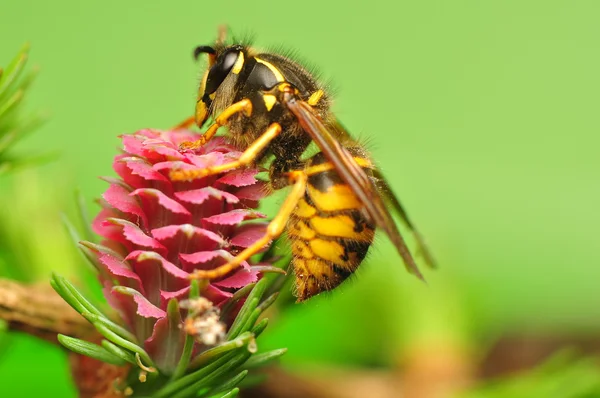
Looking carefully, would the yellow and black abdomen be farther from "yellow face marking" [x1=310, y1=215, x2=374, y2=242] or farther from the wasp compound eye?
the wasp compound eye

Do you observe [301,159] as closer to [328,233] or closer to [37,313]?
[328,233]

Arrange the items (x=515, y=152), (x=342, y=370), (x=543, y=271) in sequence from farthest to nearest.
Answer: (x=515, y=152), (x=543, y=271), (x=342, y=370)

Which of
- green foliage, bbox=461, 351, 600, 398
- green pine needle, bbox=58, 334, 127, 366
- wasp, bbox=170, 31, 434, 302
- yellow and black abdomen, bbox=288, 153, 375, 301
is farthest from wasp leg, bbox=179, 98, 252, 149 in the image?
green foliage, bbox=461, 351, 600, 398

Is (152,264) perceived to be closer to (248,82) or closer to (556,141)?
(248,82)

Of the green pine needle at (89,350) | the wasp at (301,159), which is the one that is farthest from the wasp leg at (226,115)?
the green pine needle at (89,350)

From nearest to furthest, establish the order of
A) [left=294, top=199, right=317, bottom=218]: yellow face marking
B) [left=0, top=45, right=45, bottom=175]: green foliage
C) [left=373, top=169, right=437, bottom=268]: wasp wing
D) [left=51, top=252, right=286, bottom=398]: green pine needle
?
[left=51, top=252, right=286, bottom=398]: green pine needle → [left=0, top=45, right=45, bottom=175]: green foliage → [left=294, top=199, right=317, bottom=218]: yellow face marking → [left=373, top=169, right=437, bottom=268]: wasp wing

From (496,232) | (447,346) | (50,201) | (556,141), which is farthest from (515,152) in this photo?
(50,201)
